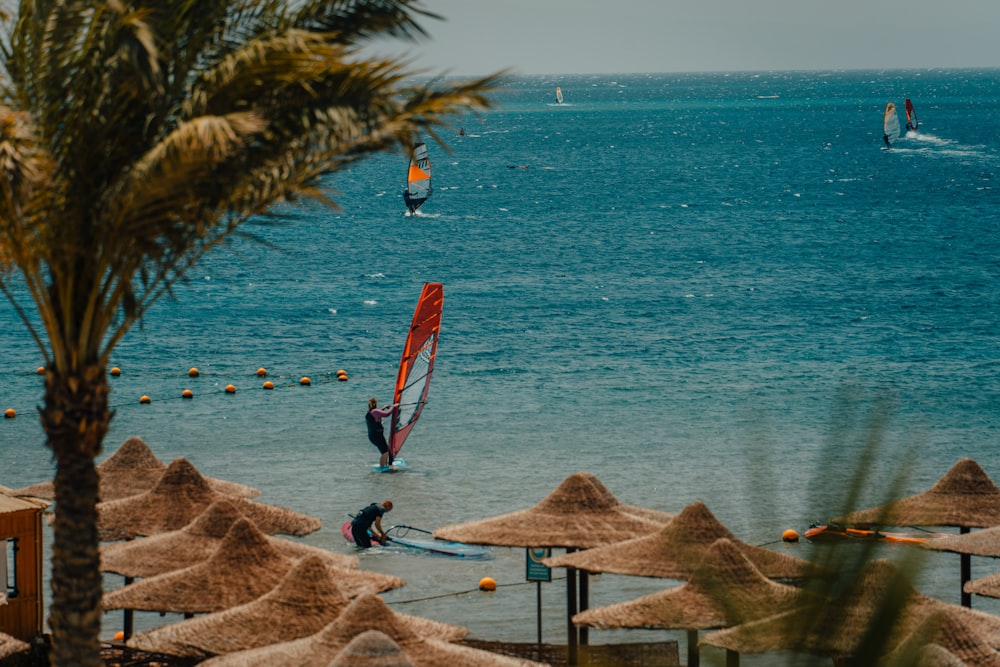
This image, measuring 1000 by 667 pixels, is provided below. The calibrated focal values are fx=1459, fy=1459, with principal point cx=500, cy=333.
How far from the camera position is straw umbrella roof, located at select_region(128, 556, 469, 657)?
1478 cm

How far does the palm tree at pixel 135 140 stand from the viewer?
30.3 feet

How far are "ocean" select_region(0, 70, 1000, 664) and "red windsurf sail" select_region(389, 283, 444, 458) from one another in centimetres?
181

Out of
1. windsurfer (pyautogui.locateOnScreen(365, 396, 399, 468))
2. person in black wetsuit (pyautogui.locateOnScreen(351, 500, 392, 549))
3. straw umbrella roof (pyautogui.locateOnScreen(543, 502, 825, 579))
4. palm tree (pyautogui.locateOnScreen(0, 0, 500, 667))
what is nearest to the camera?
palm tree (pyautogui.locateOnScreen(0, 0, 500, 667))

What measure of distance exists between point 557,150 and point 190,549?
158477 millimetres

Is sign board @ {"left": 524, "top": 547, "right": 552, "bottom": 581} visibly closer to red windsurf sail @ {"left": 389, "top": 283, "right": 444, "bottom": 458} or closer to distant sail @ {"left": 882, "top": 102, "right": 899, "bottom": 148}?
red windsurf sail @ {"left": 389, "top": 283, "right": 444, "bottom": 458}

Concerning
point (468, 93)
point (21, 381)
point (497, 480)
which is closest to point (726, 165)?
point (21, 381)

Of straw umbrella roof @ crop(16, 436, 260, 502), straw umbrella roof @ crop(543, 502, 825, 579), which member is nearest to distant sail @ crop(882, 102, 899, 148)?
straw umbrella roof @ crop(16, 436, 260, 502)

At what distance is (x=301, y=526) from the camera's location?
21.0m

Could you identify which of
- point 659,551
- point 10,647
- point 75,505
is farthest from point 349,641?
point 659,551

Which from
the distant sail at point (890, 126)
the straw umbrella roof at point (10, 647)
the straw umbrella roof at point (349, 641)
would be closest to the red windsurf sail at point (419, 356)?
the straw umbrella roof at point (10, 647)

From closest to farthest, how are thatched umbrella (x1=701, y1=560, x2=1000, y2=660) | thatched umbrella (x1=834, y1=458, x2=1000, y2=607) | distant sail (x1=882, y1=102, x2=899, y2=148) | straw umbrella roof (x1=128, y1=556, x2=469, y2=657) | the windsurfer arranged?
thatched umbrella (x1=701, y1=560, x2=1000, y2=660) → straw umbrella roof (x1=128, y1=556, x2=469, y2=657) → thatched umbrella (x1=834, y1=458, x2=1000, y2=607) → the windsurfer → distant sail (x1=882, y1=102, x2=899, y2=148)

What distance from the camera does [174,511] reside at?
20609mm

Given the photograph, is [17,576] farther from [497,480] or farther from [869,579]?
[497,480]

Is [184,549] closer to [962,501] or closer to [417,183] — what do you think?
[962,501]
